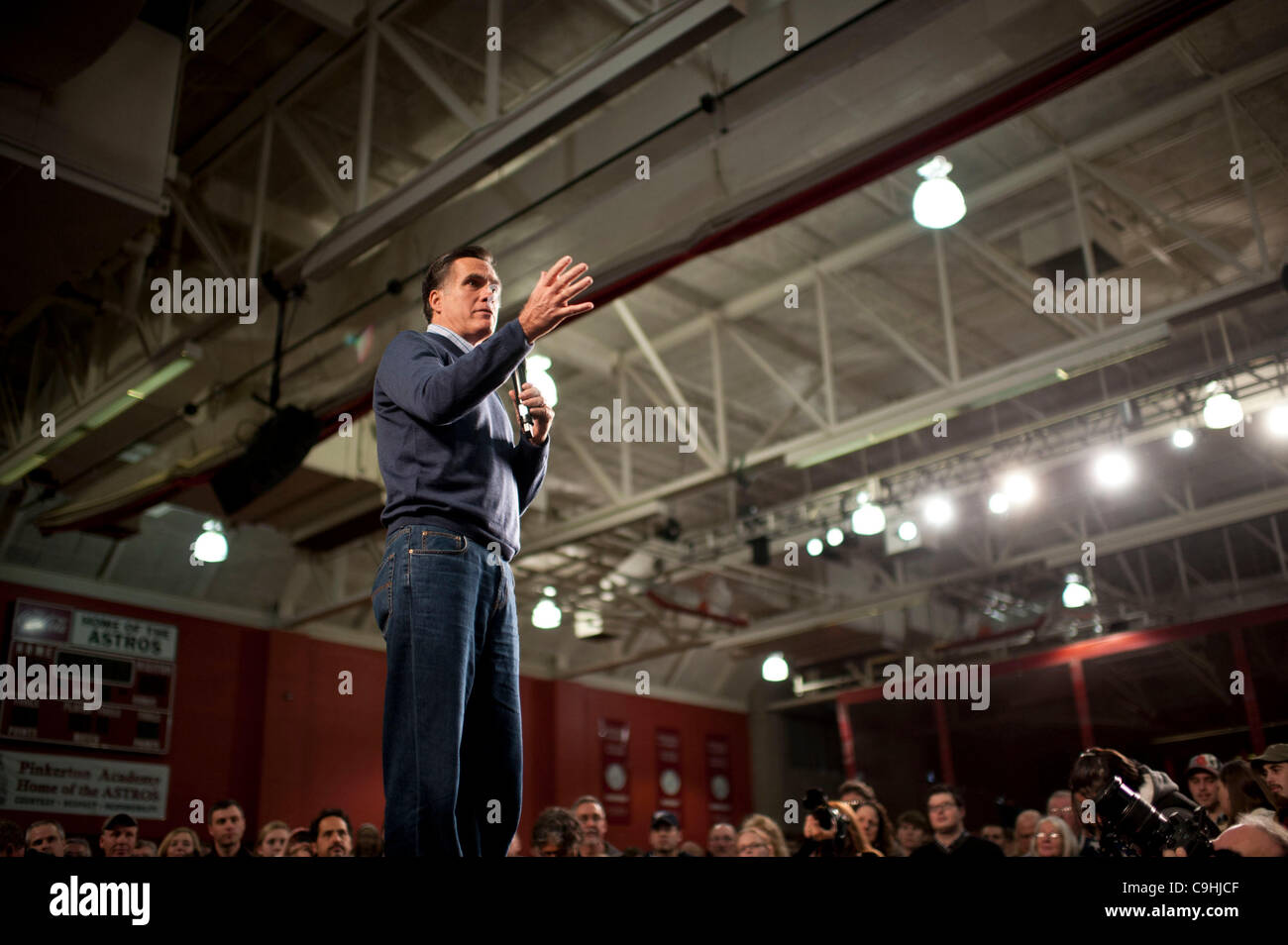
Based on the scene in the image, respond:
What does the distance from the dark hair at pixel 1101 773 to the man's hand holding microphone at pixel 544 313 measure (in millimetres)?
2250

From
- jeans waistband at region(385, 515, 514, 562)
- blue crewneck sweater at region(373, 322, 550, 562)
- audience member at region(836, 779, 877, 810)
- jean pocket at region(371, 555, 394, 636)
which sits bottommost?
audience member at region(836, 779, 877, 810)

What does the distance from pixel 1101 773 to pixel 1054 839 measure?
239 cm

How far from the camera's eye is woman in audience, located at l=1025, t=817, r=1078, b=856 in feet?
17.7

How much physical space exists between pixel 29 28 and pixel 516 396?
11.1 feet

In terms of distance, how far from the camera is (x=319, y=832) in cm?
567

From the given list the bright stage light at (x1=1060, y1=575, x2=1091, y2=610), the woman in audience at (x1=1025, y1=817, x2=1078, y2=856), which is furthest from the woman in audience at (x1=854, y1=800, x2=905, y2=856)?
the bright stage light at (x1=1060, y1=575, x2=1091, y2=610)

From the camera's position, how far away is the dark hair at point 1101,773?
10.7 feet

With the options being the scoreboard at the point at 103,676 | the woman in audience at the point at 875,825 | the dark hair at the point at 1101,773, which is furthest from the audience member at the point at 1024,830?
the scoreboard at the point at 103,676

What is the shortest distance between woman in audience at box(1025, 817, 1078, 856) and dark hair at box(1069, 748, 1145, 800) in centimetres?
227

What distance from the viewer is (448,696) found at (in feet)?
5.79

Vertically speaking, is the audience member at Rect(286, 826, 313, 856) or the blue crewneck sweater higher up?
the blue crewneck sweater

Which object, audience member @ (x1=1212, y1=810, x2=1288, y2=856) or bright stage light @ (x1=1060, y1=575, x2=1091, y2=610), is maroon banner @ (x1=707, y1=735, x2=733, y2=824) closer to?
bright stage light @ (x1=1060, y1=575, x2=1091, y2=610)

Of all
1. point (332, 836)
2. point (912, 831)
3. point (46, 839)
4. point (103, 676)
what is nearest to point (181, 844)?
point (46, 839)
